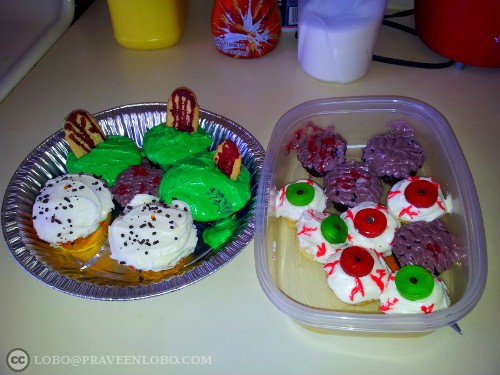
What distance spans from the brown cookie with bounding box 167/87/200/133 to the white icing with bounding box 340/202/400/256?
1.36ft

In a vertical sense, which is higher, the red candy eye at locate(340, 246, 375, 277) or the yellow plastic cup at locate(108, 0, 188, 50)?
the yellow plastic cup at locate(108, 0, 188, 50)

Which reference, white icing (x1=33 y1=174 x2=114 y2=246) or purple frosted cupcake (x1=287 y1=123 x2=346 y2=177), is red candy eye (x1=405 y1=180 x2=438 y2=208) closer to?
purple frosted cupcake (x1=287 y1=123 x2=346 y2=177)

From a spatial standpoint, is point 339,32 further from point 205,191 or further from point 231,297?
point 231,297

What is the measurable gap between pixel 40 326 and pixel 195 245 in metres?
0.33

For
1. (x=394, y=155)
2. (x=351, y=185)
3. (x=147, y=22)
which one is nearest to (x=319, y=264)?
(x=351, y=185)

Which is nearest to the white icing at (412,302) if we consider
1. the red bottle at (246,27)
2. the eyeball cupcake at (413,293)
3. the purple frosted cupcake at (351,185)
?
the eyeball cupcake at (413,293)

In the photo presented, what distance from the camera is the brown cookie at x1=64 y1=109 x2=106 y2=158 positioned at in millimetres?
1034

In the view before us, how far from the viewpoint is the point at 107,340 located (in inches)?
33.5

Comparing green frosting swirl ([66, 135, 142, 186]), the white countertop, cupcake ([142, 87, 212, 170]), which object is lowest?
the white countertop

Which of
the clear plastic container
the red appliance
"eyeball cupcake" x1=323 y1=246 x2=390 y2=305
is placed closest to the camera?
the clear plastic container

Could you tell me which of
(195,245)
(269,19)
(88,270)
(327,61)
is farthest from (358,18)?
(88,270)

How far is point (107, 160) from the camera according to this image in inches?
42.4

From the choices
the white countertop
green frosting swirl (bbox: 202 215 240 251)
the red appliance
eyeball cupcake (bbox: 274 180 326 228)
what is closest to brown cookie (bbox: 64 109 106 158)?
the white countertop

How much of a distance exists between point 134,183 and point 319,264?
1.46 ft
